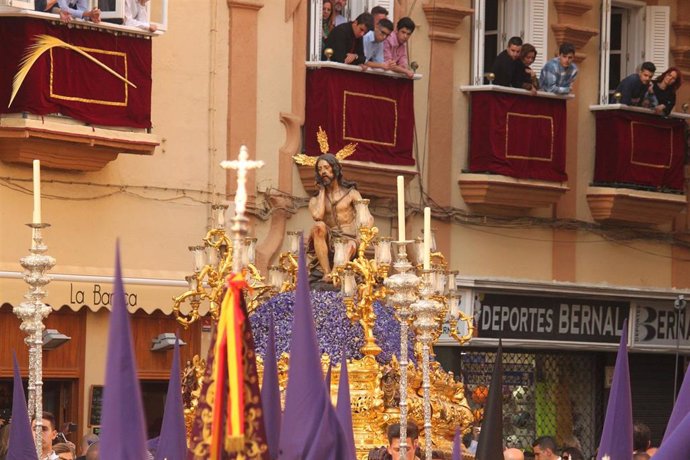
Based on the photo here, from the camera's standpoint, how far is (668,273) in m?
27.1

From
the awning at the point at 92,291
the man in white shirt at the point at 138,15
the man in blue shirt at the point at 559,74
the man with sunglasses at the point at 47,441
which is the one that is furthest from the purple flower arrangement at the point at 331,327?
Result: the man in blue shirt at the point at 559,74

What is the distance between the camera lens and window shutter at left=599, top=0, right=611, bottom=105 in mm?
25906

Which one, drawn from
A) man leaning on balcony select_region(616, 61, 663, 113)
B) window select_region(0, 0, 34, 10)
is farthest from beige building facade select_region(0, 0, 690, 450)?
window select_region(0, 0, 34, 10)

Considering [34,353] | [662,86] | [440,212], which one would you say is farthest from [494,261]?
[34,353]

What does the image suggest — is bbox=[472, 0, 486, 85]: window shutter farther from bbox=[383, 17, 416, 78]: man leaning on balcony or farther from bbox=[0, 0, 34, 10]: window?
bbox=[0, 0, 34, 10]: window

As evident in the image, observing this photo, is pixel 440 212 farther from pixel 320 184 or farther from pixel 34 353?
pixel 34 353

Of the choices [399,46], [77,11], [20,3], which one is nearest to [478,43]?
[399,46]

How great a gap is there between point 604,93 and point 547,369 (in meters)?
3.32

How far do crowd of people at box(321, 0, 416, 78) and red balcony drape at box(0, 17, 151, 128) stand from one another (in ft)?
8.99

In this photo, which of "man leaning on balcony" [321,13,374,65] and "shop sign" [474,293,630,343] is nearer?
"man leaning on balcony" [321,13,374,65]

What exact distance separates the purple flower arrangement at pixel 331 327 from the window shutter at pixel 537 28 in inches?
381

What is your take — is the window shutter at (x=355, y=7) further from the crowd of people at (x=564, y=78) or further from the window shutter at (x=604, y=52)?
the window shutter at (x=604, y=52)

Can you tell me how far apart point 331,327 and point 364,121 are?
7861 mm

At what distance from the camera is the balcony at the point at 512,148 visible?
80.0 feet
